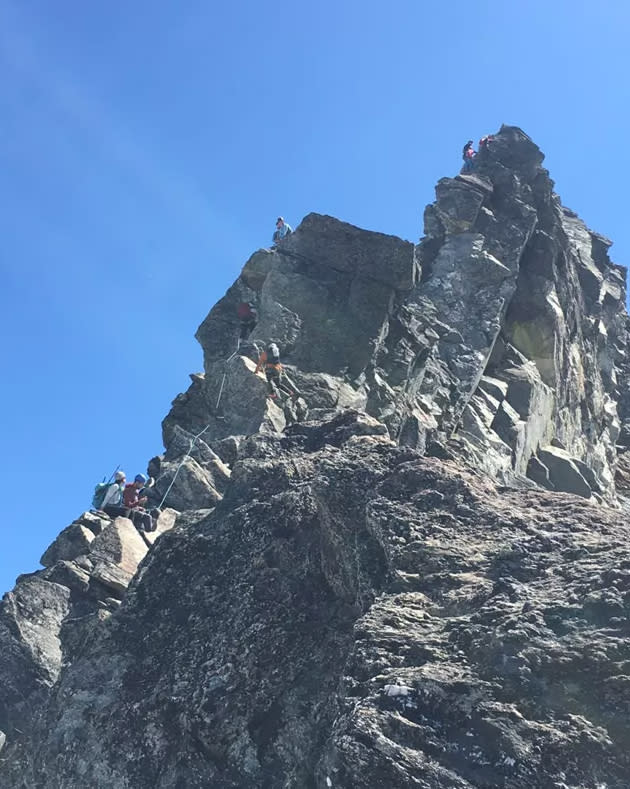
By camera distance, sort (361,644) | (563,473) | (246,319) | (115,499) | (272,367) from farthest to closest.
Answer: (563,473) → (246,319) → (272,367) → (115,499) → (361,644)

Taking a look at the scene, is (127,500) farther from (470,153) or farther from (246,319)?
(470,153)

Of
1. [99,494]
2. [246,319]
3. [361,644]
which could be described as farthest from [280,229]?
[361,644]

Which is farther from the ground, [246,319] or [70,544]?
[246,319]

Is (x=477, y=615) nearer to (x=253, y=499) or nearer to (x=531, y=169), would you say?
(x=253, y=499)

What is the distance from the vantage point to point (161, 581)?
638 inches

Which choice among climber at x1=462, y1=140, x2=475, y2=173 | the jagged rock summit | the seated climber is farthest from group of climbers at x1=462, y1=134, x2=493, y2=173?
the jagged rock summit

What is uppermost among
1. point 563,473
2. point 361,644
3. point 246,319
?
point 563,473

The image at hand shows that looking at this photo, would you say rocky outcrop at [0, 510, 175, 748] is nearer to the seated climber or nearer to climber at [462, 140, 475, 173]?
the seated climber

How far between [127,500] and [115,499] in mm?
966

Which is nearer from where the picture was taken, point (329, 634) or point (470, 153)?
point (329, 634)

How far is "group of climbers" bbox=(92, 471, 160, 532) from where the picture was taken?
25.4m

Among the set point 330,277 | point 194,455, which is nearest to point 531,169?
point 330,277

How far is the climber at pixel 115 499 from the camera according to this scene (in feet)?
86.3

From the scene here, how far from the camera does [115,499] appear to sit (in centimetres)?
2711
